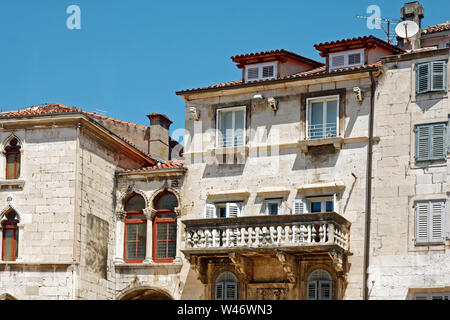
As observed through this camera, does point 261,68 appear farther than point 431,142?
Yes

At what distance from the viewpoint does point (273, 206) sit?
1463 inches

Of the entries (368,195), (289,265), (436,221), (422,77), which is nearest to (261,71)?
(422,77)

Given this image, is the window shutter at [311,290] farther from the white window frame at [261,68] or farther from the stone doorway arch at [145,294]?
the white window frame at [261,68]

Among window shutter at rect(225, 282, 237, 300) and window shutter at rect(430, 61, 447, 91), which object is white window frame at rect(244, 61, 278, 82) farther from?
window shutter at rect(225, 282, 237, 300)

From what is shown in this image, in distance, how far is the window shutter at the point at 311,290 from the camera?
35.8 meters

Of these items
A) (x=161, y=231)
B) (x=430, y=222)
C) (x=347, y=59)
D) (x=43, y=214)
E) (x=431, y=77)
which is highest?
(x=347, y=59)

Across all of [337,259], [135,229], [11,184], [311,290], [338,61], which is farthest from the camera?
[135,229]

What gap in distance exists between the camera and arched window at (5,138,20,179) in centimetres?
3869

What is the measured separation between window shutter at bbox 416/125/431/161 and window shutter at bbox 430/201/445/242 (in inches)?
64.4

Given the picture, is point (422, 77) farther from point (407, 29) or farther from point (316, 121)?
point (316, 121)

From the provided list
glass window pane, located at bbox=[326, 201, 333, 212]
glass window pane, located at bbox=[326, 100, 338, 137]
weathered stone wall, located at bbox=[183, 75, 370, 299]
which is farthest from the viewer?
glass window pane, located at bbox=[326, 100, 338, 137]

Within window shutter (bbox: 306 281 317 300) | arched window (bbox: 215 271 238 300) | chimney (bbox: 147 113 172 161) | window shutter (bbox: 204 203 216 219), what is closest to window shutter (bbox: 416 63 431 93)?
window shutter (bbox: 306 281 317 300)

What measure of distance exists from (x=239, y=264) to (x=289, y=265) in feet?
5.82
